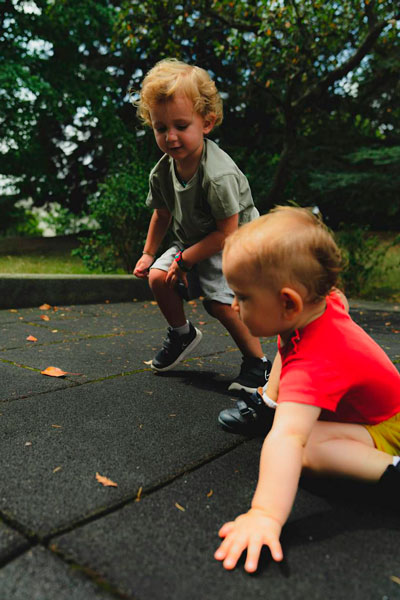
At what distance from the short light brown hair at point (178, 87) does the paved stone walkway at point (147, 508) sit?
4.31ft

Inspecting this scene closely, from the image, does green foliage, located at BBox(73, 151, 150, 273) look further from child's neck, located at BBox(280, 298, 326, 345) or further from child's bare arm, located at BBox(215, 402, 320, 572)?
child's bare arm, located at BBox(215, 402, 320, 572)

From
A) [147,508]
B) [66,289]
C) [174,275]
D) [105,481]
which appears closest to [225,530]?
[147,508]

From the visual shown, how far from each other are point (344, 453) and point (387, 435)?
6.9 inches

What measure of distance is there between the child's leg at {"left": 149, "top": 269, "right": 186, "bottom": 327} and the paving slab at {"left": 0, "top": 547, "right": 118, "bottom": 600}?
1.69m

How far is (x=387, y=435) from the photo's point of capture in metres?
1.42

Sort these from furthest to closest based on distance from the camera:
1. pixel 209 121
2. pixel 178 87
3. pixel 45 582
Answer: pixel 209 121 → pixel 178 87 → pixel 45 582

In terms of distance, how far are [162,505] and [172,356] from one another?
54.0 inches

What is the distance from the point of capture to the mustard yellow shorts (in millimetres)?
1407

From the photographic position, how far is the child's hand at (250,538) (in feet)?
3.37

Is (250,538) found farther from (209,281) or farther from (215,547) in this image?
(209,281)

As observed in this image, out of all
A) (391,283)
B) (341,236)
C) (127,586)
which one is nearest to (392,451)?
(127,586)

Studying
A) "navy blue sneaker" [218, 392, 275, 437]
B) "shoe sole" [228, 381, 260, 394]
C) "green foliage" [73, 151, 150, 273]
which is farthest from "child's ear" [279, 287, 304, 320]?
"green foliage" [73, 151, 150, 273]

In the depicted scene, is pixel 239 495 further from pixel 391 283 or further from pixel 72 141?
pixel 72 141

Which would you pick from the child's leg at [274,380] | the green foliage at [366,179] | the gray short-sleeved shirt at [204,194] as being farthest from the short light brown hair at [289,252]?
the green foliage at [366,179]
